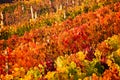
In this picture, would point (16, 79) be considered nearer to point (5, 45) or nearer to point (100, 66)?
point (100, 66)

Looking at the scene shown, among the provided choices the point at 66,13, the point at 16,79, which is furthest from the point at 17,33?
the point at 16,79

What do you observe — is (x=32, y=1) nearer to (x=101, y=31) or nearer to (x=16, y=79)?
(x=101, y=31)

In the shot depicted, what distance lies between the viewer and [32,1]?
10181 centimetres

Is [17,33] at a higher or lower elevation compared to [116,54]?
lower

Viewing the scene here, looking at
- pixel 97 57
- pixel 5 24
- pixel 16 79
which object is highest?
pixel 97 57

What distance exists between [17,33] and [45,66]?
1294 inches

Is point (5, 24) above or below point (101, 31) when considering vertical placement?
below

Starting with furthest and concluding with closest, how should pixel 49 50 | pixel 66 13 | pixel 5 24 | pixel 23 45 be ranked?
pixel 5 24 < pixel 66 13 < pixel 23 45 < pixel 49 50

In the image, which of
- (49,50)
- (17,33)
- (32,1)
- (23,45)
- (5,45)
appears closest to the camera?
(49,50)

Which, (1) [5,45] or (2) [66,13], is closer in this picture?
(1) [5,45]

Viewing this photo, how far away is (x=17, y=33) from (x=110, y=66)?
38.5m

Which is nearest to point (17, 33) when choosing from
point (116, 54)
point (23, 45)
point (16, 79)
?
point (23, 45)

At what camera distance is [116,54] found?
1465 inches

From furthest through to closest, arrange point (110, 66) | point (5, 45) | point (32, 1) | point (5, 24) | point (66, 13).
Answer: point (32, 1)
point (5, 24)
point (66, 13)
point (5, 45)
point (110, 66)
